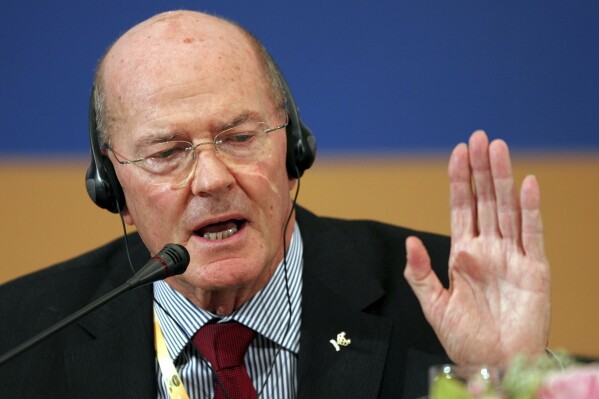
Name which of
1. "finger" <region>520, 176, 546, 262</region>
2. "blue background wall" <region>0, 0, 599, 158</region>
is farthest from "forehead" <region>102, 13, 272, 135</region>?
"blue background wall" <region>0, 0, 599, 158</region>

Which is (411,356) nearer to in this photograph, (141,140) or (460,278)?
(460,278)

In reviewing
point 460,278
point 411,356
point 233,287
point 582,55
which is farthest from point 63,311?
point 582,55

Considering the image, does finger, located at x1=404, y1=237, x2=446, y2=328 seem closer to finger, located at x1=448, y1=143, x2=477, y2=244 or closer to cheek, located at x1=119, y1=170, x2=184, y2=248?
finger, located at x1=448, y1=143, x2=477, y2=244

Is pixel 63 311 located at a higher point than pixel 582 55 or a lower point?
lower

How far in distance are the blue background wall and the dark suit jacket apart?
58 cm

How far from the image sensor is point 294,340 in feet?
6.39

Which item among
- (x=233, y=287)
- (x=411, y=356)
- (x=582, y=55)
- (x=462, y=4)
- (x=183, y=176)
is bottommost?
(x=411, y=356)

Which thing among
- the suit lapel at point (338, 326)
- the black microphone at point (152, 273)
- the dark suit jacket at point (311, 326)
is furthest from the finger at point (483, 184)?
the black microphone at point (152, 273)

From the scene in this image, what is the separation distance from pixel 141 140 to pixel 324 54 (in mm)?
994

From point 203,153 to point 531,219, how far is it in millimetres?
639

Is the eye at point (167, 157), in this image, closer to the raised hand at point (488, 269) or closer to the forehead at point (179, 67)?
the forehead at point (179, 67)

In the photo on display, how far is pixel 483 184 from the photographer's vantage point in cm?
161

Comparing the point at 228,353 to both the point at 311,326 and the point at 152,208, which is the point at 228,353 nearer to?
the point at 311,326

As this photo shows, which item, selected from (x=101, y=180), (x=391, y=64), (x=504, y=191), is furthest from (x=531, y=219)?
(x=391, y=64)
